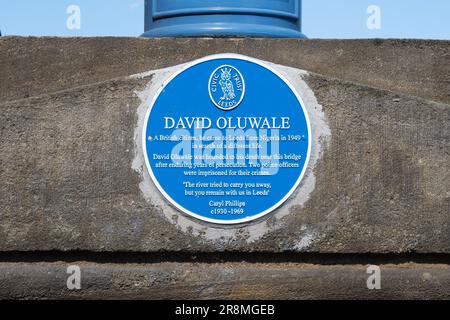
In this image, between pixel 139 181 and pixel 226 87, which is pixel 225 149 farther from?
pixel 139 181

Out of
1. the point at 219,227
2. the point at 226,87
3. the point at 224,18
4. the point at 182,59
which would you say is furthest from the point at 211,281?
the point at 224,18

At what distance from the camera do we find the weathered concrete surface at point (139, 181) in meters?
4.99

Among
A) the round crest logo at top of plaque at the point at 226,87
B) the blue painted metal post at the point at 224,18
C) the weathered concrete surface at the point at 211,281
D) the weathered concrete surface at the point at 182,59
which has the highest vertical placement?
the blue painted metal post at the point at 224,18

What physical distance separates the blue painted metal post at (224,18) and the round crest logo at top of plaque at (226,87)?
381 millimetres

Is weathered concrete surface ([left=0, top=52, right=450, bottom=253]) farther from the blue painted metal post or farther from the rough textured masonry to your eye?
the blue painted metal post

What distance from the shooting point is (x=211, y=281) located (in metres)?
4.95

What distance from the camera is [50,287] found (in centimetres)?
497

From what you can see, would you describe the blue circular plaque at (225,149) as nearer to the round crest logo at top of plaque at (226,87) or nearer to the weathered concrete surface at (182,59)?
the round crest logo at top of plaque at (226,87)

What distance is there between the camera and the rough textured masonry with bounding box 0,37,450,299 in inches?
196

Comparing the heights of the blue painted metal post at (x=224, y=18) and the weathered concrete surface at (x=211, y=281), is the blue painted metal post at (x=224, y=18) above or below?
above

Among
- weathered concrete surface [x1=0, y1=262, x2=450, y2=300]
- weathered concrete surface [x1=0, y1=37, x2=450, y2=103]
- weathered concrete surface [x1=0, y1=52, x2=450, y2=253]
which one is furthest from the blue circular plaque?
weathered concrete surface [x1=0, y1=262, x2=450, y2=300]

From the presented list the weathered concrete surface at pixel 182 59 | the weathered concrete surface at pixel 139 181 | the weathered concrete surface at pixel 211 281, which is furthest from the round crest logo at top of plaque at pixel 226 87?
the weathered concrete surface at pixel 211 281

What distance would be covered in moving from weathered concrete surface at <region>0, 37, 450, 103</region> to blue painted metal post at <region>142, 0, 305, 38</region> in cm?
29

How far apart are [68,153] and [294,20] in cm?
191
